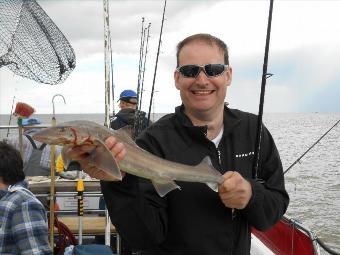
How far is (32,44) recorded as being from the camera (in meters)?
5.28

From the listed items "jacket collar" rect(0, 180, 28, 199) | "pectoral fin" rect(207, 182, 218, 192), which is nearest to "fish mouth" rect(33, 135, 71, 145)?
"pectoral fin" rect(207, 182, 218, 192)

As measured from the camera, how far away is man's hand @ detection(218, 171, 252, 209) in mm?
2471

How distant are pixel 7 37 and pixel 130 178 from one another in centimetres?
315

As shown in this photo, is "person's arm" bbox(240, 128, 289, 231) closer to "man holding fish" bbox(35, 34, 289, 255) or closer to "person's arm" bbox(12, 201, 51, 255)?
"man holding fish" bbox(35, 34, 289, 255)

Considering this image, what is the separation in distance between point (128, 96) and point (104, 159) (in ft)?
19.5

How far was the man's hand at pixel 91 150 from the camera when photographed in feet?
7.34

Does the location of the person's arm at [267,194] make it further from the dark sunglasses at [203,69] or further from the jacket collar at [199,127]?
the dark sunglasses at [203,69]

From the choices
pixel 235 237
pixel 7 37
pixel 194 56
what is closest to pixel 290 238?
pixel 235 237

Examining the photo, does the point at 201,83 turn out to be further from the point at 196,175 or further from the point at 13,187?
the point at 13,187

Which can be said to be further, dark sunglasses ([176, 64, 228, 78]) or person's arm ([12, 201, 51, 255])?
person's arm ([12, 201, 51, 255])

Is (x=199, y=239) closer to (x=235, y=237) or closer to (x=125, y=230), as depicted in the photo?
(x=235, y=237)

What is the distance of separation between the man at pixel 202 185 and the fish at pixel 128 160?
67 mm

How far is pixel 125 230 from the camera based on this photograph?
250 centimetres

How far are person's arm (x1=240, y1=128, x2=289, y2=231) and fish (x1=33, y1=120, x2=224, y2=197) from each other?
27 cm
